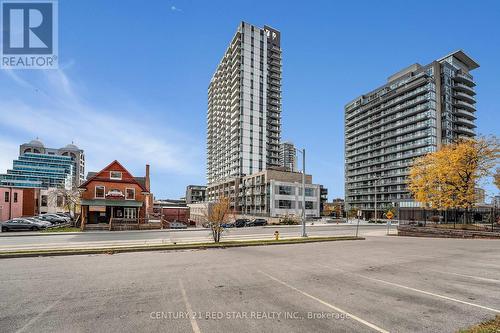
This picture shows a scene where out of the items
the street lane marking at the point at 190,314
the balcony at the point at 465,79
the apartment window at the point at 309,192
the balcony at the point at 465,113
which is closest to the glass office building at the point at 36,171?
the apartment window at the point at 309,192

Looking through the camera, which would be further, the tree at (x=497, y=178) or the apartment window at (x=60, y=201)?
the apartment window at (x=60, y=201)

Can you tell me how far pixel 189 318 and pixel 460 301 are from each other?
23.7 feet

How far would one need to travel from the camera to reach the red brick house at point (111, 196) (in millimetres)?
43781

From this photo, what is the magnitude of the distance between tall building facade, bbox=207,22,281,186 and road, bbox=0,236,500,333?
9704 cm

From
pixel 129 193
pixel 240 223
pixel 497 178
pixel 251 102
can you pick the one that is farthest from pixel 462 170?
pixel 251 102

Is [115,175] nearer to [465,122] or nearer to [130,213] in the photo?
[130,213]

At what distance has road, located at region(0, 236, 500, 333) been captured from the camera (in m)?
6.35

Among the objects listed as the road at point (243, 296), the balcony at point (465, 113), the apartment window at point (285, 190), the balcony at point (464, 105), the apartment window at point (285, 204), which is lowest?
the apartment window at point (285, 204)

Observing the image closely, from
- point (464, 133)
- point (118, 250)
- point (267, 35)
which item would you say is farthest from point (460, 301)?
point (267, 35)

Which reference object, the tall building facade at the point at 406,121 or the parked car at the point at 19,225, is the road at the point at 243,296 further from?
the tall building facade at the point at 406,121

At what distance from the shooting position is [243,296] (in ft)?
27.3

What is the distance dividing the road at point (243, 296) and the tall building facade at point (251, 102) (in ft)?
318

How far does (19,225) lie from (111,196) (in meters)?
12.1

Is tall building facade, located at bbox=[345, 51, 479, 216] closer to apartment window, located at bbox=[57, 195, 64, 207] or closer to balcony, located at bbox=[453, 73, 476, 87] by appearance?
balcony, located at bbox=[453, 73, 476, 87]
